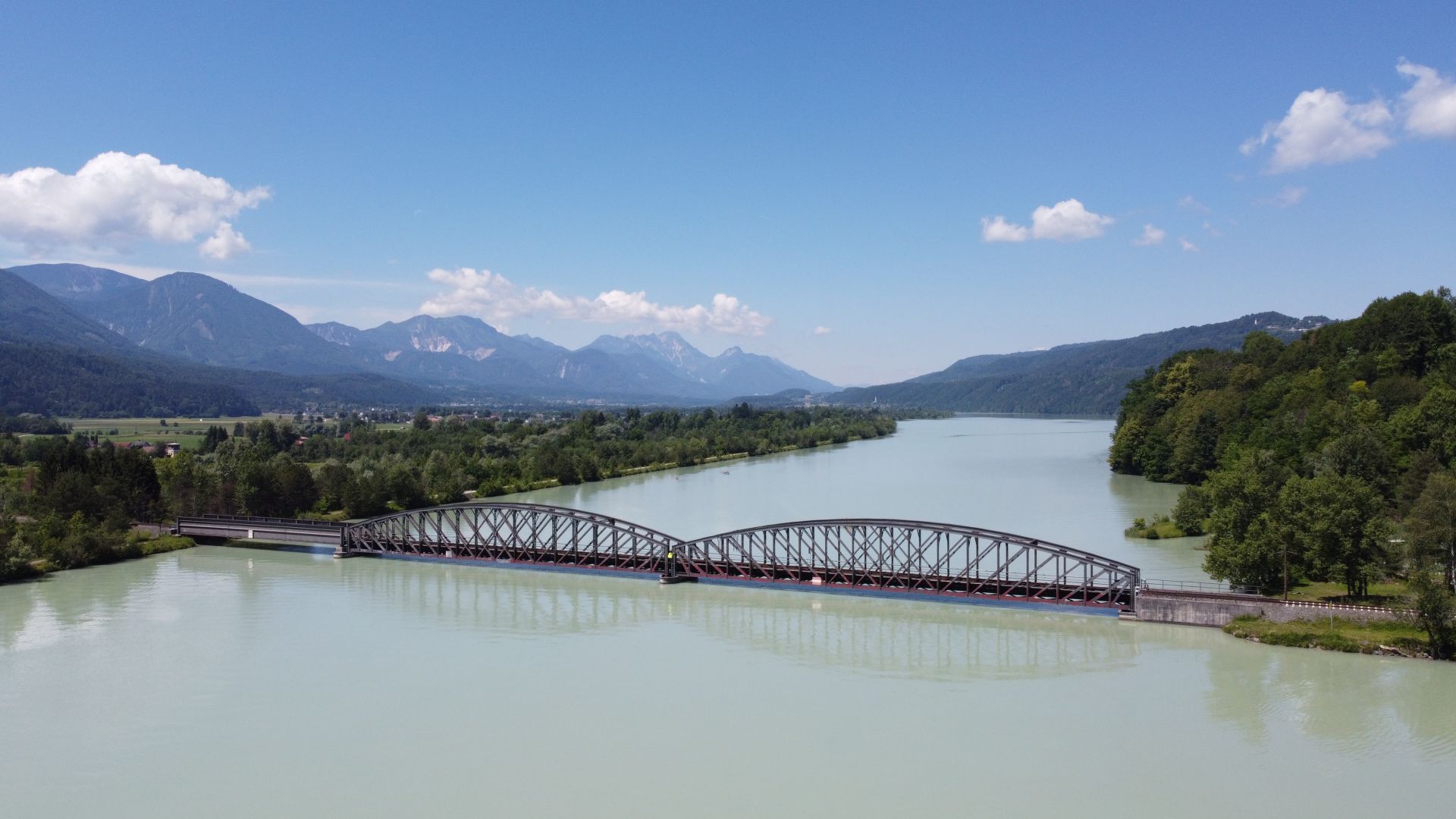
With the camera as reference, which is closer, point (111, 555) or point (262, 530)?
point (111, 555)

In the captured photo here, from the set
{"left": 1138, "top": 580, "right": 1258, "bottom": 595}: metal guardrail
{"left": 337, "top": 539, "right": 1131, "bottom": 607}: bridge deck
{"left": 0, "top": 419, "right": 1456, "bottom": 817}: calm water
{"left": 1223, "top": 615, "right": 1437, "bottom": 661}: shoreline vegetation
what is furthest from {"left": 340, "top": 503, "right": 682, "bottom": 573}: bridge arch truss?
{"left": 1223, "top": 615, "right": 1437, "bottom": 661}: shoreline vegetation

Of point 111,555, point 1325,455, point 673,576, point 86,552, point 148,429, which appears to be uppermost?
point 1325,455

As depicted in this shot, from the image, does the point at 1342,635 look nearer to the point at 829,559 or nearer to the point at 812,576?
the point at 812,576

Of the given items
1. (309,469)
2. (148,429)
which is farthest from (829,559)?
(148,429)

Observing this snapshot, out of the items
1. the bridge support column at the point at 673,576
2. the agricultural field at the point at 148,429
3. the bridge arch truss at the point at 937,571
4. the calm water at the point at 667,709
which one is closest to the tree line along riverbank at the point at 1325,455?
the bridge arch truss at the point at 937,571

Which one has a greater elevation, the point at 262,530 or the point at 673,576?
the point at 262,530

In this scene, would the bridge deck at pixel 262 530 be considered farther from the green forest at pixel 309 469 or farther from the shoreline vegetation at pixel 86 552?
the green forest at pixel 309 469

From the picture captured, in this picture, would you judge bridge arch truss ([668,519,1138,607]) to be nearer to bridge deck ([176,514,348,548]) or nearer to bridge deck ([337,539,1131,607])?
bridge deck ([337,539,1131,607])
